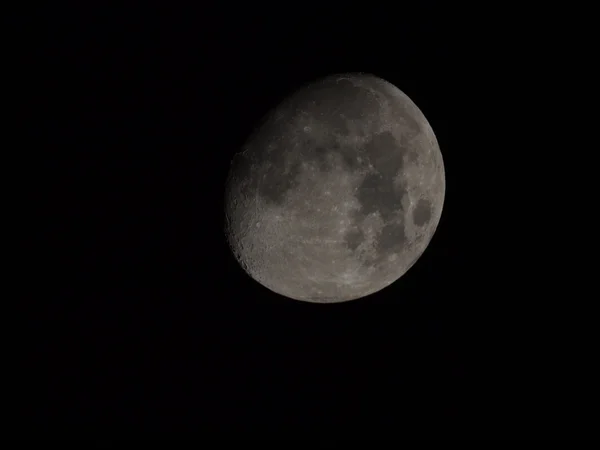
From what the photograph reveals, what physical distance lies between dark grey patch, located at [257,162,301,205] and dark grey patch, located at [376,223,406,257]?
55 cm

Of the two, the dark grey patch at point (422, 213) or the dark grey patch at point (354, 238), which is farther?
the dark grey patch at point (422, 213)

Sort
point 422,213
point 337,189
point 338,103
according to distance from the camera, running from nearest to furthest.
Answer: point 337,189 → point 338,103 → point 422,213

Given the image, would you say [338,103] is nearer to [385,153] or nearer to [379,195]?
[385,153]

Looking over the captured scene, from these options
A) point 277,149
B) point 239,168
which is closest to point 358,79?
point 277,149

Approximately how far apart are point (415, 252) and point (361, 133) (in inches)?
31.6

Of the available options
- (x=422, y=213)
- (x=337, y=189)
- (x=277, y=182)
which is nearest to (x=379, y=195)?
(x=337, y=189)

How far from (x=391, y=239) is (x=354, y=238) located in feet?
0.73

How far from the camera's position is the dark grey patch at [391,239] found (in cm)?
269

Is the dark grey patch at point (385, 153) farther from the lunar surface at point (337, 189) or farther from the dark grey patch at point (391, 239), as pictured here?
the dark grey patch at point (391, 239)

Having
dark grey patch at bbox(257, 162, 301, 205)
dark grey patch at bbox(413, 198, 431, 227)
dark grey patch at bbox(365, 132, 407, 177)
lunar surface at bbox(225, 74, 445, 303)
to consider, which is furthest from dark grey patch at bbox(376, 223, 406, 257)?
dark grey patch at bbox(257, 162, 301, 205)

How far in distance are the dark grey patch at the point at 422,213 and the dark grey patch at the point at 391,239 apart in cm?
11

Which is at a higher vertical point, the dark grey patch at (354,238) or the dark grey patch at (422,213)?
the dark grey patch at (422,213)

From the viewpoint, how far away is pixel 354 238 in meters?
2.66

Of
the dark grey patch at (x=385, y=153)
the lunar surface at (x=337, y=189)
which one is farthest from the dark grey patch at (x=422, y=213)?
the dark grey patch at (x=385, y=153)
